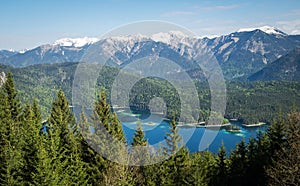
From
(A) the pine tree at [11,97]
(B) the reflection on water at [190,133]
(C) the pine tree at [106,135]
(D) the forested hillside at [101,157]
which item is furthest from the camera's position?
(B) the reflection on water at [190,133]

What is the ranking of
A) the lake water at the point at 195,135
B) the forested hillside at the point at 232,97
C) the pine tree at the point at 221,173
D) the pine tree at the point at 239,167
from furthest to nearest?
the forested hillside at the point at 232,97, the lake water at the point at 195,135, the pine tree at the point at 221,173, the pine tree at the point at 239,167

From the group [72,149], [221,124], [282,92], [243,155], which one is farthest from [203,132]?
[282,92]

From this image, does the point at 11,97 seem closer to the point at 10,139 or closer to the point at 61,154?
the point at 10,139

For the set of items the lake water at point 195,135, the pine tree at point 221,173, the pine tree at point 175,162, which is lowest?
the lake water at point 195,135

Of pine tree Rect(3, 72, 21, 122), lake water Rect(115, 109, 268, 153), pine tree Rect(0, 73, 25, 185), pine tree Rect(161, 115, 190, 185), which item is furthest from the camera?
lake water Rect(115, 109, 268, 153)

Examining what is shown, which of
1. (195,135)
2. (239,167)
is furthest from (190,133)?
(239,167)

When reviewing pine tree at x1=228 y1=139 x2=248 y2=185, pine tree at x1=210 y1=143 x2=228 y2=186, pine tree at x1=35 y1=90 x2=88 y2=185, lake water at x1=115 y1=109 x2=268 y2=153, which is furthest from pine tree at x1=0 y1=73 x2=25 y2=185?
lake water at x1=115 y1=109 x2=268 y2=153

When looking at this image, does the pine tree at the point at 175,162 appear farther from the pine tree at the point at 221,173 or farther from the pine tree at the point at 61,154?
the pine tree at the point at 61,154

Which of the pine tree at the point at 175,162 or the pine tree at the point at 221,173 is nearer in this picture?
the pine tree at the point at 175,162

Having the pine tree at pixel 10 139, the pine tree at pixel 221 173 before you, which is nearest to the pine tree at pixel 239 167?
the pine tree at pixel 221 173

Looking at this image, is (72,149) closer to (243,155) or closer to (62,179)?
(62,179)

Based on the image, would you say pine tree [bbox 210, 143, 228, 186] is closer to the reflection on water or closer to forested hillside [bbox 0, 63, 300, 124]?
the reflection on water

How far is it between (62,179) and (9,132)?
6436mm

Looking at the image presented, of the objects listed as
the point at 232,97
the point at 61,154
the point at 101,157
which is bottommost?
the point at 232,97
